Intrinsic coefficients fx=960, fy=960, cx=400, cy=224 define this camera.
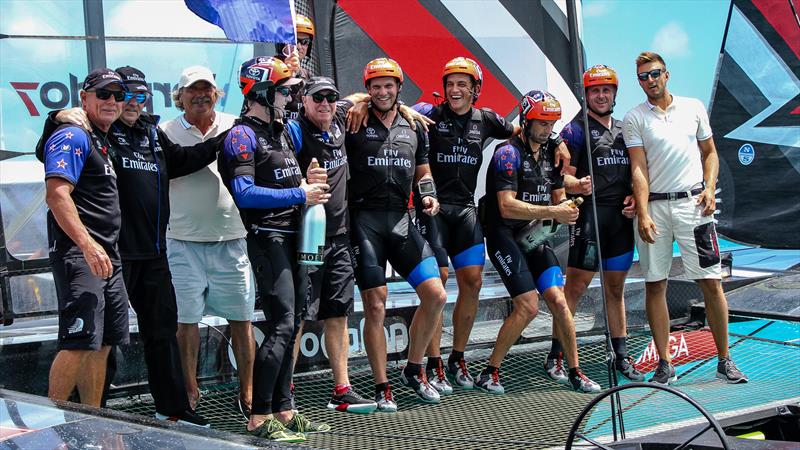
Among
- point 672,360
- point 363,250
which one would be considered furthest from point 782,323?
point 363,250

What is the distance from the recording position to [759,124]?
34.0 ft

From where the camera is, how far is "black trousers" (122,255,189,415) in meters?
4.76

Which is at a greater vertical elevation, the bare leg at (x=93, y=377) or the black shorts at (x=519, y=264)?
the black shorts at (x=519, y=264)

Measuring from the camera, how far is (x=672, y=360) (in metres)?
6.71

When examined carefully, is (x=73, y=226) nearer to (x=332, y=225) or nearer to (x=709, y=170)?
(x=332, y=225)

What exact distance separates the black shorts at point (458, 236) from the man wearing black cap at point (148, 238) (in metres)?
1.72

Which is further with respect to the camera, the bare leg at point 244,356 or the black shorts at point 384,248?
the black shorts at point 384,248

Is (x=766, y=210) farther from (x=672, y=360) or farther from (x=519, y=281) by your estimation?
(x=519, y=281)

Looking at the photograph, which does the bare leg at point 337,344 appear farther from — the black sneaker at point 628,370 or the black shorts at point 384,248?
the black sneaker at point 628,370

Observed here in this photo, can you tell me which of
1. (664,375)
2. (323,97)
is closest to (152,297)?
(323,97)

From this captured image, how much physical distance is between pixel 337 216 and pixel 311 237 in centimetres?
53

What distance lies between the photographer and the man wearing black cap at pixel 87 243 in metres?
4.23

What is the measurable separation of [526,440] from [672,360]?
2.36 metres

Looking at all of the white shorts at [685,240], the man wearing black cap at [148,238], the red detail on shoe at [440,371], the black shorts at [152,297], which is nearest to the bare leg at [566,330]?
the white shorts at [685,240]
